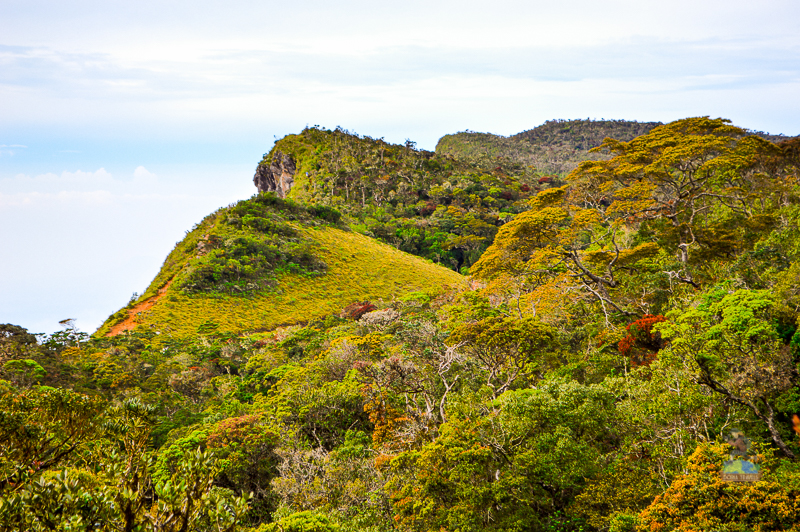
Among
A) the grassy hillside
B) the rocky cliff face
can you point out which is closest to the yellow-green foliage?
the grassy hillside

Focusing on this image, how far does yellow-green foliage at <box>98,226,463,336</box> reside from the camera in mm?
39250

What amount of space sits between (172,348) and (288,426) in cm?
1713

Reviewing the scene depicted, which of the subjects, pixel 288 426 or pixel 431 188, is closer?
pixel 288 426

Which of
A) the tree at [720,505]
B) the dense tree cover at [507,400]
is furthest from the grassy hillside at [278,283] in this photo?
the tree at [720,505]

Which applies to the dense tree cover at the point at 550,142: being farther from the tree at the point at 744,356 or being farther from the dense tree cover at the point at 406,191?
the tree at the point at 744,356

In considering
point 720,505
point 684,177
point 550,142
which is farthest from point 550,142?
point 720,505

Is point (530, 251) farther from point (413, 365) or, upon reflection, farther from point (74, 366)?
point (74, 366)

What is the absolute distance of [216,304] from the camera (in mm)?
42062

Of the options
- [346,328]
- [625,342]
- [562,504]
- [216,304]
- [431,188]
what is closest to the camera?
[562,504]

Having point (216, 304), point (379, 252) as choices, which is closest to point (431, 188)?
point (379, 252)

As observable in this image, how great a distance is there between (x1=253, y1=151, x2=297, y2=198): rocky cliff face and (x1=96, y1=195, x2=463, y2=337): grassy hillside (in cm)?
2451

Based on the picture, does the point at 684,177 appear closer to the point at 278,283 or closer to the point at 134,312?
the point at 278,283

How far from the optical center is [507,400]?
13.1 meters

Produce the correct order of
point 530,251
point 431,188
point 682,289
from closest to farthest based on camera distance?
1. point 682,289
2. point 530,251
3. point 431,188
